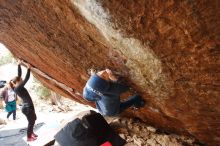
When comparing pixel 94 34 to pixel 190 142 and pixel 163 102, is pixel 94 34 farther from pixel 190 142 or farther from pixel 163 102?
pixel 190 142

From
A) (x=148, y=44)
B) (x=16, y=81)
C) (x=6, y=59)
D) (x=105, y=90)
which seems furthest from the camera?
(x=6, y=59)

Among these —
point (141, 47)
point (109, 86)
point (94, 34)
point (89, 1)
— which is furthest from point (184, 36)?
point (109, 86)

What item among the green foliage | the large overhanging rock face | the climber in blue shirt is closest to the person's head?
the large overhanging rock face

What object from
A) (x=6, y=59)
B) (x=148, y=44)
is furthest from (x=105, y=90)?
(x=6, y=59)

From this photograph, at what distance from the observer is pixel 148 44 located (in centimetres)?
338

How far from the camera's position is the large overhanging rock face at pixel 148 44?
2.85 m

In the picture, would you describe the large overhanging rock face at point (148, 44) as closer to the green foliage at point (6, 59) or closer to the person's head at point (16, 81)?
the person's head at point (16, 81)

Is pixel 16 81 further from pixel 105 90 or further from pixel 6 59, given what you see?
pixel 6 59

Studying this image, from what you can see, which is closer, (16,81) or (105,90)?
(105,90)

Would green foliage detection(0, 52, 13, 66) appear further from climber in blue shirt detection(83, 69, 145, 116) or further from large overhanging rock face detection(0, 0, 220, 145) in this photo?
climber in blue shirt detection(83, 69, 145, 116)

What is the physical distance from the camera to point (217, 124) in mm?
4609

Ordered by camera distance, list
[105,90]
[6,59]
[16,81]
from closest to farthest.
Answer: [105,90], [16,81], [6,59]

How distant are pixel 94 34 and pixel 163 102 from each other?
1677mm

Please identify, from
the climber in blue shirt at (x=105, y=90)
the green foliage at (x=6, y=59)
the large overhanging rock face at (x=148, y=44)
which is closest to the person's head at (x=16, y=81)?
the large overhanging rock face at (x=148, y=44)
